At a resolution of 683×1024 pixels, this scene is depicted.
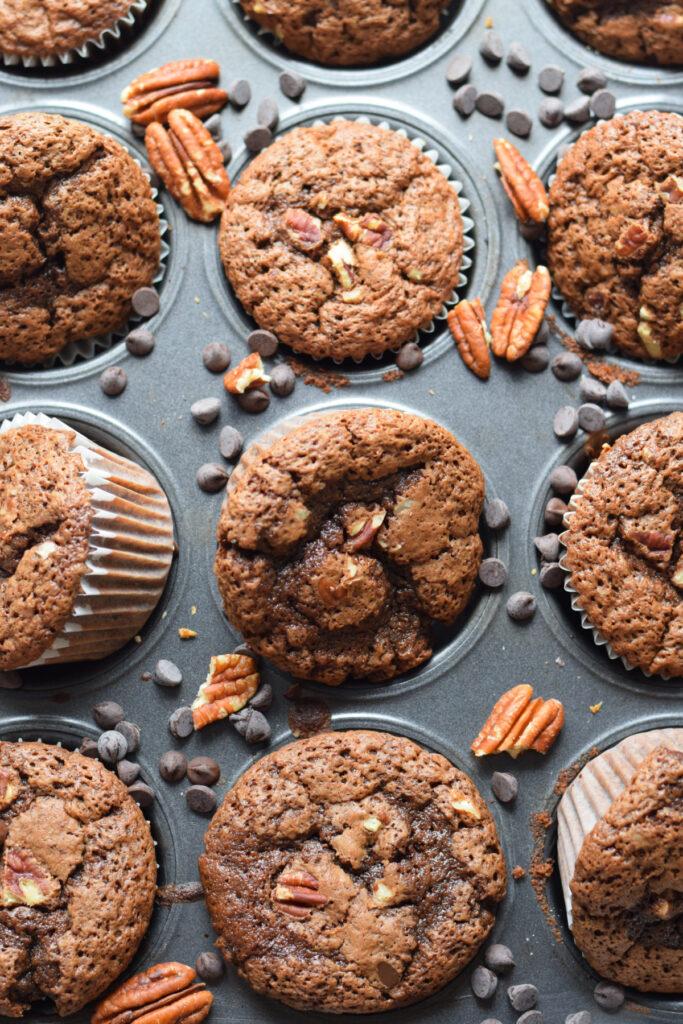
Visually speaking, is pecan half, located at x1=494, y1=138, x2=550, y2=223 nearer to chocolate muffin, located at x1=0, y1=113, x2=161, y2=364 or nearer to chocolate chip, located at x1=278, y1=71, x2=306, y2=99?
chocolate chip, located at x1=278, y1=71, x2=306, y2=99

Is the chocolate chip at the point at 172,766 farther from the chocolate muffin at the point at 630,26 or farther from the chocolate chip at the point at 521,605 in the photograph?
the chocolate muffin at the point at 630,26

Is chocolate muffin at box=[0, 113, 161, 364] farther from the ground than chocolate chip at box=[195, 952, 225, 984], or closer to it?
farther from the ground

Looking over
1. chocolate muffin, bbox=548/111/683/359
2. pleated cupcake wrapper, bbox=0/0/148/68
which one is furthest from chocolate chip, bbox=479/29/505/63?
pleated cupcake wrapper, bbox=0/0/148/68

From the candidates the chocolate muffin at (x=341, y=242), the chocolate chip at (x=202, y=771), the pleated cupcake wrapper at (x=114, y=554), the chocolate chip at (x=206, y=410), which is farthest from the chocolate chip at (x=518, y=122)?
the chocolate chip at (x=202, y=771)

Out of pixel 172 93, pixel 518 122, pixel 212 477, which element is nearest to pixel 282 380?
pixel 212 477

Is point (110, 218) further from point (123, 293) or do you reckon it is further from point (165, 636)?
point (165, 636)

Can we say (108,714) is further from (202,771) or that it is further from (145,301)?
(145,301)
